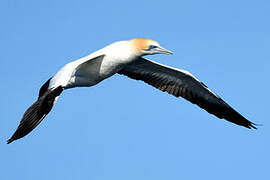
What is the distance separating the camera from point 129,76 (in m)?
15.6

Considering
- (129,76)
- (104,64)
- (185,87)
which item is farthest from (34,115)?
(185,87)

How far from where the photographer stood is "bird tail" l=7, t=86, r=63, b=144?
1022cm

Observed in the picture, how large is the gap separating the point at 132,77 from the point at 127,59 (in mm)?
3045

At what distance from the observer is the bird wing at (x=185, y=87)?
15.2m

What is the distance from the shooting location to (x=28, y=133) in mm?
10242

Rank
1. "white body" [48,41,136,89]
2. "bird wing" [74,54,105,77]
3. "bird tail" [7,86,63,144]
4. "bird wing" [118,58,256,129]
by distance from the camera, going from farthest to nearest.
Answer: "bird wing" [118,58,256,129]
"bird wing" [74,54,105,77]
"white body" [48,41,136,89]
"bird tail" [7,86,63,144]

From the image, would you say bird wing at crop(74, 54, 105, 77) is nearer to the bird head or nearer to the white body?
the white body

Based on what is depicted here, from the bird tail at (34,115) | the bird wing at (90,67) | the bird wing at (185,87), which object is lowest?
the bird wing at (185,87)

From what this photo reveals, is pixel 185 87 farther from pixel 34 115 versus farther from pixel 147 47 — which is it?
pixel 34 115

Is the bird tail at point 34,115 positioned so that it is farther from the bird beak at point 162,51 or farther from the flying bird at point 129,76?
the bird beak at point 162,51

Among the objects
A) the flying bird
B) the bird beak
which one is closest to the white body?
the flying bird

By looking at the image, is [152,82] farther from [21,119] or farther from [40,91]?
[21,119]

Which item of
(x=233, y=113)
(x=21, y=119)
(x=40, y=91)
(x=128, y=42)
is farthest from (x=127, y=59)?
(x=233, y=113)

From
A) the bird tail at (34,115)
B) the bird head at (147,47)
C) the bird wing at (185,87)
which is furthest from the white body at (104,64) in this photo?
the bird wing at (185,87)
